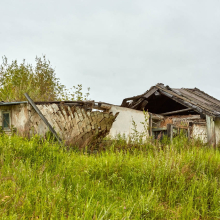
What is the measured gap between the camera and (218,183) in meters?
4.45

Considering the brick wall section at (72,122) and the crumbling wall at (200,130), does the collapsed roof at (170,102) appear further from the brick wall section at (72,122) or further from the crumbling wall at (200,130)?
the brick wall section at (72,122)

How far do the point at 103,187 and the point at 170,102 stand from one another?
12.3 metres

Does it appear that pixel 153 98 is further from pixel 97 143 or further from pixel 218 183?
pixel 218 183

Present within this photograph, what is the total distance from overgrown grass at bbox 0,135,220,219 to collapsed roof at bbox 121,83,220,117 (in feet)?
22.0

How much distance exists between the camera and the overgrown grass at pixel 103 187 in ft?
9.32

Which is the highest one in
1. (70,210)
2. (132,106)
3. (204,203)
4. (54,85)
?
(54,85)

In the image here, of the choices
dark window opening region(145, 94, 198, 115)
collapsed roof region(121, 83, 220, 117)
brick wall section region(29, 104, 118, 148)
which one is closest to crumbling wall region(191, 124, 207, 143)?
collapsed roof region(121, 83, 220, 117)

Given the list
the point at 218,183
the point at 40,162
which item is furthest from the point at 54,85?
the point at 218,183

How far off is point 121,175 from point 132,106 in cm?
949

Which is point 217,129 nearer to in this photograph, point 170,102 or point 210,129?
point 210,129

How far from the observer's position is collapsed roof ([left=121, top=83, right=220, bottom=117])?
1177 cm

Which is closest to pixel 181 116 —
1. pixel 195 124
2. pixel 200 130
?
pixel 195 124

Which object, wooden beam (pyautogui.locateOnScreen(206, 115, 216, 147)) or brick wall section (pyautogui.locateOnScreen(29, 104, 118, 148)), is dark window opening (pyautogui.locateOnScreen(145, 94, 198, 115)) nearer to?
wooden beam (pyautogui.locateOnScreen(206, 115, 216, 147))

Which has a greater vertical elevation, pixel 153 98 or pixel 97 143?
pixel 153 98
